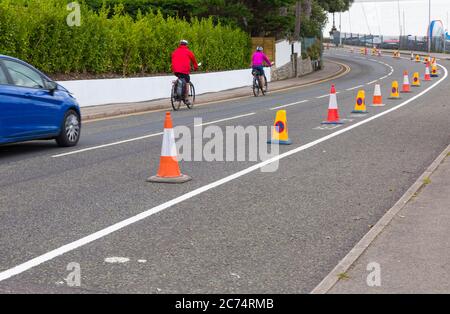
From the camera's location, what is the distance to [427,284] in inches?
214

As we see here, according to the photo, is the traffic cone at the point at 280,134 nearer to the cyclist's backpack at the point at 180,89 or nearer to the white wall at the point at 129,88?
the cyclist's backpack at the point at 180,89

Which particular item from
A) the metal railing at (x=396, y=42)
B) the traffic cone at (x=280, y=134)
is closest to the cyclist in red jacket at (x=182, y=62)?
the traffic cone at (x=280, y=134)

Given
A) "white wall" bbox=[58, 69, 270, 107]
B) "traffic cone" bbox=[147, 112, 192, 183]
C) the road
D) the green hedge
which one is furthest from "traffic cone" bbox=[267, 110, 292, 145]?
the green hedge

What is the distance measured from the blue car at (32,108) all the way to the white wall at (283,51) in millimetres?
31817

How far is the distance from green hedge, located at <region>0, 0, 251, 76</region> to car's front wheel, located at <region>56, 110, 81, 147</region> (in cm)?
838

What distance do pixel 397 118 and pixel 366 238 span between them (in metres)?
12.8

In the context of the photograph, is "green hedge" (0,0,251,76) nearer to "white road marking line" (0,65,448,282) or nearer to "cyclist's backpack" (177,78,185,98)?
"cyclist's backpack" (177,78,185,98)

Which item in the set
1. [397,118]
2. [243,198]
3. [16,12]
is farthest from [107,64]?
[243,198]

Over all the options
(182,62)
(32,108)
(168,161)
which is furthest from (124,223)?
(182,62)

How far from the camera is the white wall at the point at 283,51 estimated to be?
147ft

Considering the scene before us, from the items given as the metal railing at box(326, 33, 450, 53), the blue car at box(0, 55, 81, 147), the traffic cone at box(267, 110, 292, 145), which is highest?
the blue car at box(0, 55, 81, 147)

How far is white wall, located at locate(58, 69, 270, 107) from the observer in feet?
74.4

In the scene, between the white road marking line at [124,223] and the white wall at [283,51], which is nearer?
the white road marking line at [124,223]

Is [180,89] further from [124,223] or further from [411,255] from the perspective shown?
[411,255]
